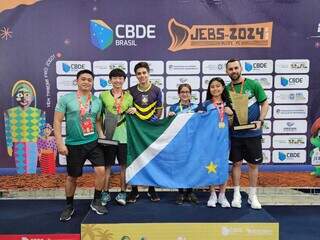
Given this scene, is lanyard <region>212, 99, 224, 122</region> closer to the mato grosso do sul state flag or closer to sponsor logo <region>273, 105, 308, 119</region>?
the mato grosso do sul state flag

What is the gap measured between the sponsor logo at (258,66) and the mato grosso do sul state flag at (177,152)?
1.11 m

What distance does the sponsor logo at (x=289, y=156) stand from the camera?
161 inches

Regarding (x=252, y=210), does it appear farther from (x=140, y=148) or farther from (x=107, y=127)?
(x=107, y=127)

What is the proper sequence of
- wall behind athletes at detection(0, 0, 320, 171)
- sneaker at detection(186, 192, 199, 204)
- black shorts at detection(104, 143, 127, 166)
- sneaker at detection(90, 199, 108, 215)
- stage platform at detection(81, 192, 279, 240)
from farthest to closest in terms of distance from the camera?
1. wall behind athletes at detection(0, 0, 320, 171)
2. sneaker at detection(186, 192, 199, 204)
3. black shorts at detection(104, 143, 127, 166)
4. sneaker at detection(90, 199, 108, 215)
5. stage platform at detection(81, 192, 279, 240)

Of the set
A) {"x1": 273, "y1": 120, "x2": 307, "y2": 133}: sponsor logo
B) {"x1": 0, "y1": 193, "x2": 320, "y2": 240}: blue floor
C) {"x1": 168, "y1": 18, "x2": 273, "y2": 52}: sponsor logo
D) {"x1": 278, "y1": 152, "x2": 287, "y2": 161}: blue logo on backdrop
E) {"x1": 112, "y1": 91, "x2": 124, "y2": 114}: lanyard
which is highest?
{"x1": 168, "y1": 18, "x2": 273, "y2": 52}: sponsor logo

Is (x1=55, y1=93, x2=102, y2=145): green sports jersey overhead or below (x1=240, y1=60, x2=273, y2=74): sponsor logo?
below

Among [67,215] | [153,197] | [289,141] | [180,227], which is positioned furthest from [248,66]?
[67,215]

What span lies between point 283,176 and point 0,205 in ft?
10.6

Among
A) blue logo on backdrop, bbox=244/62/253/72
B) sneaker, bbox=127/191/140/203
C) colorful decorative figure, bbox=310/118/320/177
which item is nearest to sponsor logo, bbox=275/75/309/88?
blue logo on backdrop, bbox=244/62/253/72

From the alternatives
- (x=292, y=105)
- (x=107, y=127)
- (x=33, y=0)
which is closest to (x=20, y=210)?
(x=107, y=127)

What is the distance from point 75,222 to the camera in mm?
3178

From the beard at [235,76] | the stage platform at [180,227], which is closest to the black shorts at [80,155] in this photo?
the stage platform at [180,227]

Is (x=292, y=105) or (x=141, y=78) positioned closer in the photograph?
(x=141, y=78)

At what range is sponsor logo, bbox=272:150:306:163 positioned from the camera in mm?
4098
